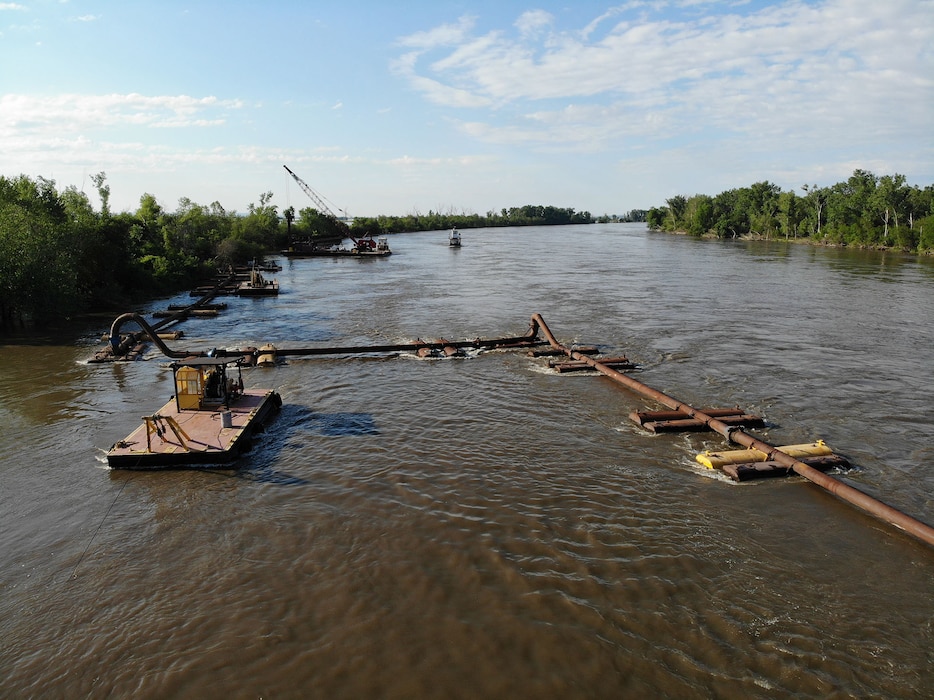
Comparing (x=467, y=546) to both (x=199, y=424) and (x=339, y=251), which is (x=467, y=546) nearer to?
(x=199, y=424)

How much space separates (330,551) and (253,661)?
2475 millimetres

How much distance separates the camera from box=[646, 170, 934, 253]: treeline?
267 feet

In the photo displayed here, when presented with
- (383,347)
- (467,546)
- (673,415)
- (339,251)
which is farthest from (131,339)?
(339,251)

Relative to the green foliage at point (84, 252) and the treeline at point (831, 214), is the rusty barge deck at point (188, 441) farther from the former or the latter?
the treeline at point (831, 214)

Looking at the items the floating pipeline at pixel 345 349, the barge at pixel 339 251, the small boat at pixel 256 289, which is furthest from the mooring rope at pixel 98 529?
the barge at pixel 339 251

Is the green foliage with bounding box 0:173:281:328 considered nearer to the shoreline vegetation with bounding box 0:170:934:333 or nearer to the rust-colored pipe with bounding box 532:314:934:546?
the shoreline vegetation with bounding box 0:170:934:333

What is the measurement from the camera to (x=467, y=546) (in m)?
10.2

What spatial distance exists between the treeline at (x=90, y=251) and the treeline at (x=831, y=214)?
86.6m

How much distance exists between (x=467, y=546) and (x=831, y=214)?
108150 mm

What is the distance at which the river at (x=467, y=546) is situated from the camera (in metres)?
7.61

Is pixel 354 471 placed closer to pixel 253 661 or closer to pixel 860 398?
pixel 253 661

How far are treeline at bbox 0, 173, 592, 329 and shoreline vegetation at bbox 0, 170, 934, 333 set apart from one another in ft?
0.22

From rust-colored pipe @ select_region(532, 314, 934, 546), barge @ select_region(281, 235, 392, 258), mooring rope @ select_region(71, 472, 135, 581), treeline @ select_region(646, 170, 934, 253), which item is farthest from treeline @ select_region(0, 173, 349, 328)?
treeline @ select_region(646, 170, 934, 253)

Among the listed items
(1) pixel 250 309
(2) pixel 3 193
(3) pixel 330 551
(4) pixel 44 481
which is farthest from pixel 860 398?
(2) pixel 3 193
